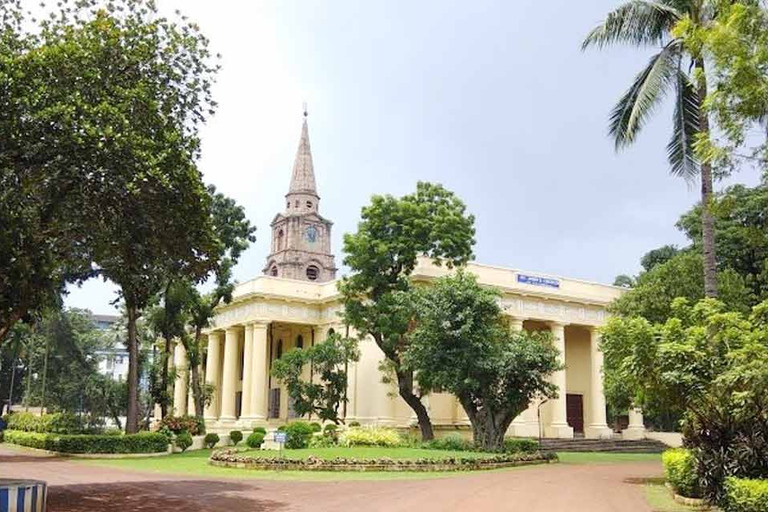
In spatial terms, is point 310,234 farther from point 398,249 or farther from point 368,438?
point 368,438

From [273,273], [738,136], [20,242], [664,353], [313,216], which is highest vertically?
[313,216]

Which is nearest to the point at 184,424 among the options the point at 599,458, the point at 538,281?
the point at 599,458

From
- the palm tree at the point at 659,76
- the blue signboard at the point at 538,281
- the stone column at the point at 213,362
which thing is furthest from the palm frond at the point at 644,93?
the stone column at the point at 213,362

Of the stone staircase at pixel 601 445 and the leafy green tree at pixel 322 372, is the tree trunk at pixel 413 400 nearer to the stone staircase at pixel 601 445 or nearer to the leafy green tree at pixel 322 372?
the leafy green tree at pixel 322 372

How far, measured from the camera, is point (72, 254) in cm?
1809

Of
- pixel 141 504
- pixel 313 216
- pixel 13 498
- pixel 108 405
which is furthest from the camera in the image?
pixel 313 216

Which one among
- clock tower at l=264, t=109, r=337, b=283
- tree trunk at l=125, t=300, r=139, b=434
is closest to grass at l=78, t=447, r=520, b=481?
tree trunk at l=125, t=300, r=139, b=434

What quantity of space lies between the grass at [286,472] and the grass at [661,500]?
5.75 m

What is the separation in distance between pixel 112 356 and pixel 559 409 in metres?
51.4

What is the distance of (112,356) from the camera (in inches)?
3054

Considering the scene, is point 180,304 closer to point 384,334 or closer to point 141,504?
point 384,334

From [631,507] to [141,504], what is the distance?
9.85m

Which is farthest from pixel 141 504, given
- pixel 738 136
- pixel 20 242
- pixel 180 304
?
pixel 180 304

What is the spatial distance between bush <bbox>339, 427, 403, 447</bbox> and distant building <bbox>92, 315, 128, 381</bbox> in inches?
Answer: 1672
